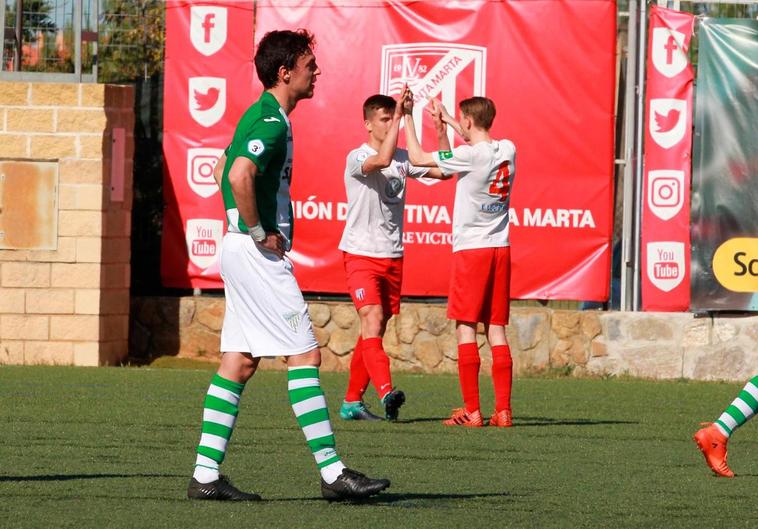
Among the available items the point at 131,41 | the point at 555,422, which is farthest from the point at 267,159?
the point at 131,41

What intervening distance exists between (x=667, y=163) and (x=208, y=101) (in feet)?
14.6

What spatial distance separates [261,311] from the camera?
6.50 metres

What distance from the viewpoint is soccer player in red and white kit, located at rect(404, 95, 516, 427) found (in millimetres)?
10172

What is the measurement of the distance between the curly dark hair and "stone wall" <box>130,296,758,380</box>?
816 cm

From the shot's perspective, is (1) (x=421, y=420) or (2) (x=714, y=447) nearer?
(2) (x=714, y=447)

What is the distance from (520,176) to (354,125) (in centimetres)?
168

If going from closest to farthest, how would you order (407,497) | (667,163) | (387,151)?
(407,497), (387,151), (667,163)

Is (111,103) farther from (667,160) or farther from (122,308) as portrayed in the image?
(667,160)

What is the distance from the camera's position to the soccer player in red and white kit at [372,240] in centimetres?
1045

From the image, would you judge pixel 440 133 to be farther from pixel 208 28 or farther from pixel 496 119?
pixel 208 28

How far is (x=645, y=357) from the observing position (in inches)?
569

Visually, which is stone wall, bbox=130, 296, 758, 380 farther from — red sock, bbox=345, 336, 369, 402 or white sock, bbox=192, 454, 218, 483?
white sock, bbox=192, 454, 218, 483

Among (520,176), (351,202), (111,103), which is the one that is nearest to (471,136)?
(351,202)

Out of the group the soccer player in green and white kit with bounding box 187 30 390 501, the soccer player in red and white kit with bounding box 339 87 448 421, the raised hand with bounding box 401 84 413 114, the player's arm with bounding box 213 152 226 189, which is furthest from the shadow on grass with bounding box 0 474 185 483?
the soccer player in red and white kit with bounding box 339 87 448 421
